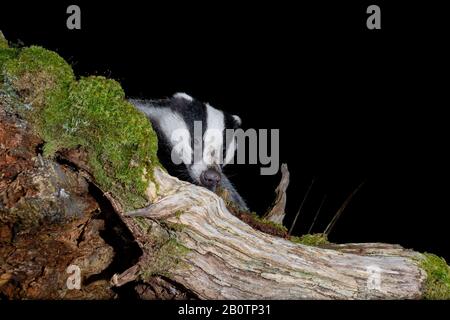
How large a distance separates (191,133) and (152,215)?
2.07 meters

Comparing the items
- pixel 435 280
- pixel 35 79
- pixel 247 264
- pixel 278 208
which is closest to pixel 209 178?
pixel 278 208

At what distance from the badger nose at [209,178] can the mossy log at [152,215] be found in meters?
1.42

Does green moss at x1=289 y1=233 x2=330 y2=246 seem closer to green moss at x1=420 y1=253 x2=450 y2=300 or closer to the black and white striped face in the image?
green moss at x1=420 y1=253 x2=450 y2=300

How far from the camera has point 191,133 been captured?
438 centimetres

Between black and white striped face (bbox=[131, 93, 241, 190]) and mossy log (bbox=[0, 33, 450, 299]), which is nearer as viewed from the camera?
mossy log (bbox=[0, 33, 450, 299])

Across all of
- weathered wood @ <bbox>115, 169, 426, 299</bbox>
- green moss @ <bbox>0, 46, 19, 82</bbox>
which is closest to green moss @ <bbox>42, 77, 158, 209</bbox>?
weathered wood @ <bbox>115, 169, 426, 299</bbox>

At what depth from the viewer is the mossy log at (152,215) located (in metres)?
2.41

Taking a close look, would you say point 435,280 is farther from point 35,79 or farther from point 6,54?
point 6,54

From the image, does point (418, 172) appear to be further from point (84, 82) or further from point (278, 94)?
point (84, 82)

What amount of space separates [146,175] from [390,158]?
399 centimetres

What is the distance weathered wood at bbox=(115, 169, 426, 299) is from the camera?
2.41m

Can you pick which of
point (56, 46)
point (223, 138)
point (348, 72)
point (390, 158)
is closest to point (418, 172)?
point (390, 158)

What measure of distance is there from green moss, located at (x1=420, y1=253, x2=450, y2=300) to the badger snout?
1.89m

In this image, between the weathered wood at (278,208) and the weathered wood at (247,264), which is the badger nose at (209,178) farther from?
the weathered wood at (247,264)
